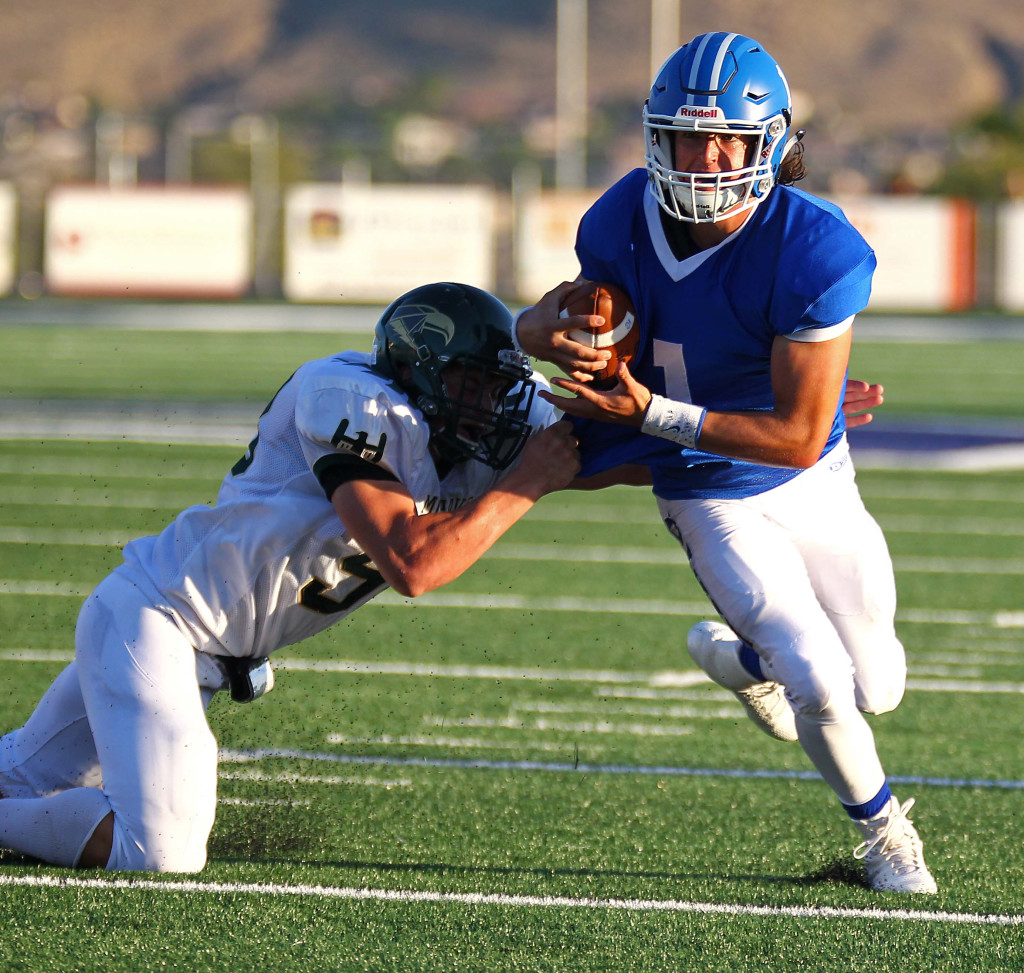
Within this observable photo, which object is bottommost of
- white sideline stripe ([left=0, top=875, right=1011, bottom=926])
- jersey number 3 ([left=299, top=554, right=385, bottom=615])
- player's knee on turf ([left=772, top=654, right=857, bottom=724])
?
white sideline stripe ([left=0, top=875, right=1011, bottom=926])

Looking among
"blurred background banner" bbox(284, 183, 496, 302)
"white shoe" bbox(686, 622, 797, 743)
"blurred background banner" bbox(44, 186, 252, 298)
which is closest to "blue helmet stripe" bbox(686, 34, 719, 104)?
"white shoe" bbox(686, 622, 797, 743)

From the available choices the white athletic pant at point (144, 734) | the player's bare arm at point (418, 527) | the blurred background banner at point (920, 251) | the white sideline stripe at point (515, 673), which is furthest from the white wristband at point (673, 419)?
the blurred background banner at point (920, 251)

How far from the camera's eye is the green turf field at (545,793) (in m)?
2.96

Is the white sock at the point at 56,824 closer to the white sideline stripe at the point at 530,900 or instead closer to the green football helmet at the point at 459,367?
the white sideline stripe at the point at 530,900

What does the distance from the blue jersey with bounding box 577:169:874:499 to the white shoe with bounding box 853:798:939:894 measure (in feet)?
2.45

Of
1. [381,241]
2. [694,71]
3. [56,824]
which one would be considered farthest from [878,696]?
[381,241]

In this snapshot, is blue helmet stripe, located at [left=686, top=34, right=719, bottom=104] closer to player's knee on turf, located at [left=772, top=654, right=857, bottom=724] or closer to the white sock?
player's knee on turf, located at [left=772, top=654, right=857, bottom=724]

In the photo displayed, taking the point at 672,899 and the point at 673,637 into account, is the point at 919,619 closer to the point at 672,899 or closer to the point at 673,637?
the point at 673,637

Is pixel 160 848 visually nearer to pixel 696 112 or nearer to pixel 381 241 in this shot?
pixel 696 112

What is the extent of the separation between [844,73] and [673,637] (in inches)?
4373

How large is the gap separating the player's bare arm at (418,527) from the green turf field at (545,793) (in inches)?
25.6

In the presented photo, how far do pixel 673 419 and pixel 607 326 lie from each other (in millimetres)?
275

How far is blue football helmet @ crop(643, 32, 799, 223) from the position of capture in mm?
3258

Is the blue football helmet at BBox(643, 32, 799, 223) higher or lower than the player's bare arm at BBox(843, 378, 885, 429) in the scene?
higher
